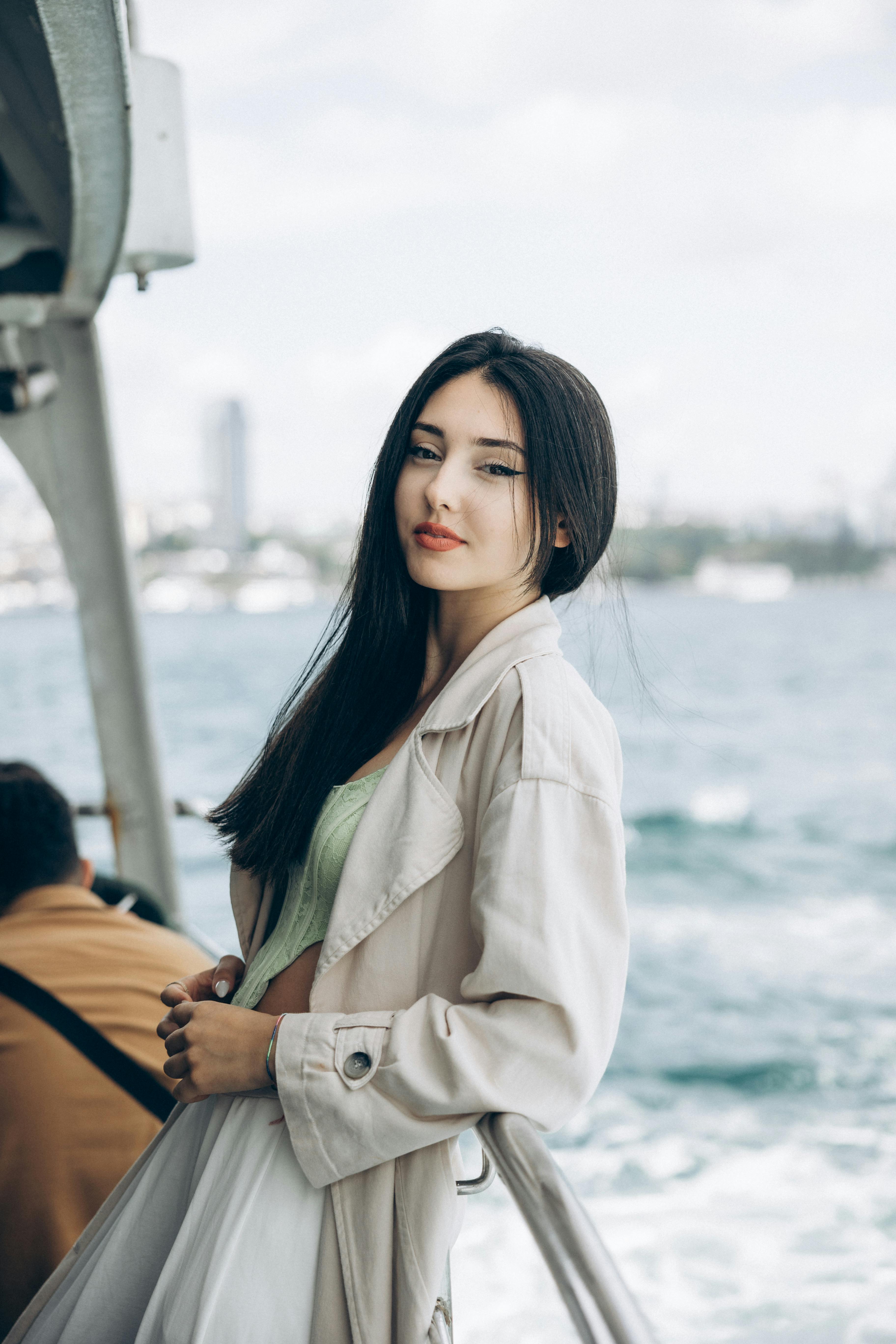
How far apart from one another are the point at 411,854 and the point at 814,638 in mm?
51853

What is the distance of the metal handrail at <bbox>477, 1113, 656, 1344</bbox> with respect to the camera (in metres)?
0.83

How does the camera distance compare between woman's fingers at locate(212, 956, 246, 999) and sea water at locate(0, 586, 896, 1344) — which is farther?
sea water at locate(0, 586, 896, 1344)

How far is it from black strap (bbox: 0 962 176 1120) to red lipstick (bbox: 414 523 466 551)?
1.15 meters

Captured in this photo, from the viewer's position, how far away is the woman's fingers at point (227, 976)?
138 centimetres

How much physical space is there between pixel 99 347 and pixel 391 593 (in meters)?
2.27

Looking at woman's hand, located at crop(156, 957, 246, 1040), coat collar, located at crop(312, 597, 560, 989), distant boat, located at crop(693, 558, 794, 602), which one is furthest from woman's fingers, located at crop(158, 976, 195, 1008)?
distant boat, located at crop(693, 558, 794, 602)

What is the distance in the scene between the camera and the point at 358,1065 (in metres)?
1.05

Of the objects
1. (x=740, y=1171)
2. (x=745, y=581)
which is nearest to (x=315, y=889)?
(x=740, y=1171)

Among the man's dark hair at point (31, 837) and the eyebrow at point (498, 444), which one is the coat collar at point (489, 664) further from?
the man's dark hair at point (31, 837)

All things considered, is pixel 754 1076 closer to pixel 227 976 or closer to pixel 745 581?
pixel 227 976

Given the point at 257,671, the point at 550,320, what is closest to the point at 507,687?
the point at 550,320

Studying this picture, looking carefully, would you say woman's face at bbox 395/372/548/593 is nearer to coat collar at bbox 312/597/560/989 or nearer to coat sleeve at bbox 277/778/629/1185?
coat collar at bbox 312/597/560/989

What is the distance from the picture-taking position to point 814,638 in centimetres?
5044

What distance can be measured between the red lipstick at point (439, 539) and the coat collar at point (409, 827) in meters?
0.12
